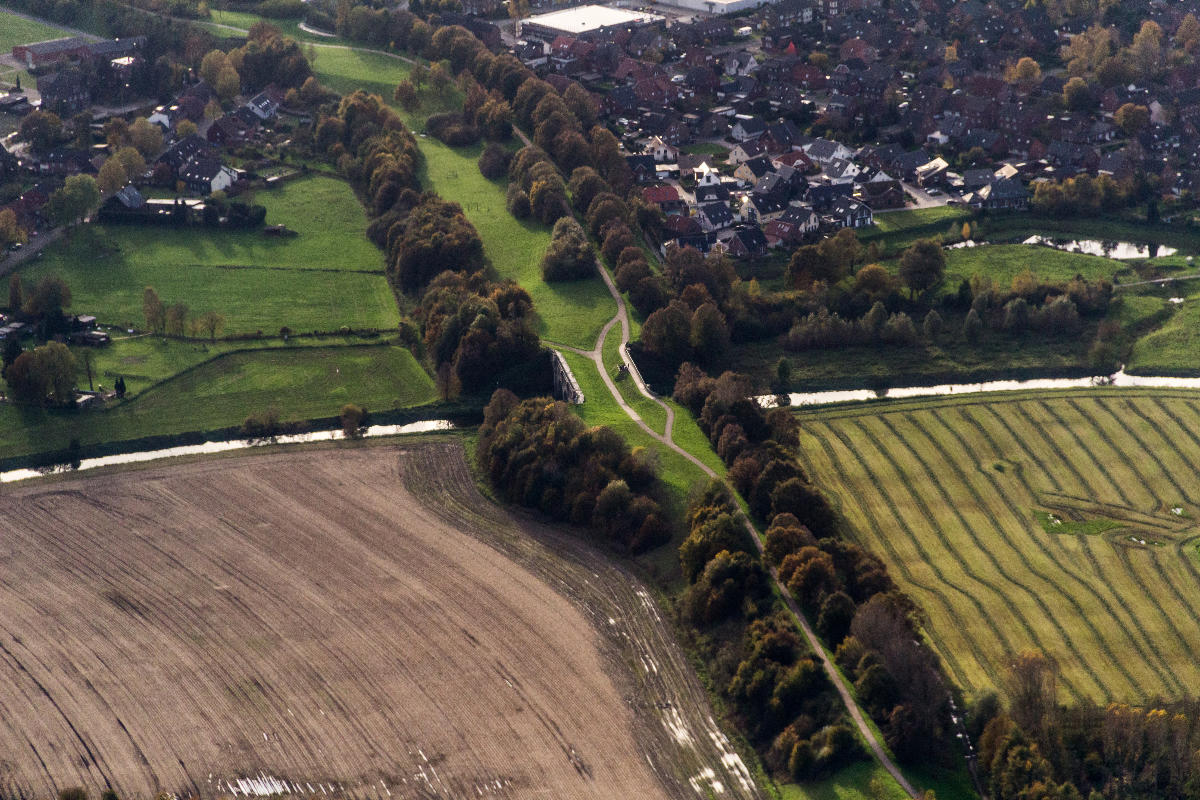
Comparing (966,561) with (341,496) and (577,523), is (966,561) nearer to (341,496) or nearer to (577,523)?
(577,523)

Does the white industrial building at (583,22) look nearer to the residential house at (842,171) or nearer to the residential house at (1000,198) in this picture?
the residential house at (842,171)

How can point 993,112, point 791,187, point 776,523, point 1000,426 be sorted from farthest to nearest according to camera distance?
point 993,112, point 791,187, point 1000,426, point 776,523

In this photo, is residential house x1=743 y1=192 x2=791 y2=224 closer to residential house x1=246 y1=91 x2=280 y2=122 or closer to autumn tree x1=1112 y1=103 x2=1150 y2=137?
autumn tree x1=1112 y1=103 x2=1150 y2=137

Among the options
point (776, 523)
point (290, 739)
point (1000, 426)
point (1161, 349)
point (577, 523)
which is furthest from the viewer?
point (1161, 349)

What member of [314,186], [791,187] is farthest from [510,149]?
[791,187]

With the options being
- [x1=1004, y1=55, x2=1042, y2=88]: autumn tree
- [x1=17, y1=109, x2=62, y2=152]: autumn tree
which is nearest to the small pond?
[x1=1004, y1=55, x2=1042, y2=88]: autumn tree

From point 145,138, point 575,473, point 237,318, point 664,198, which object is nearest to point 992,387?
point 575,473

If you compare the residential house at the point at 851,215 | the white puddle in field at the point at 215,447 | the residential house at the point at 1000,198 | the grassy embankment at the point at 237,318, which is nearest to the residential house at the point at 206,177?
the grassy embankment at the point at 237,318
